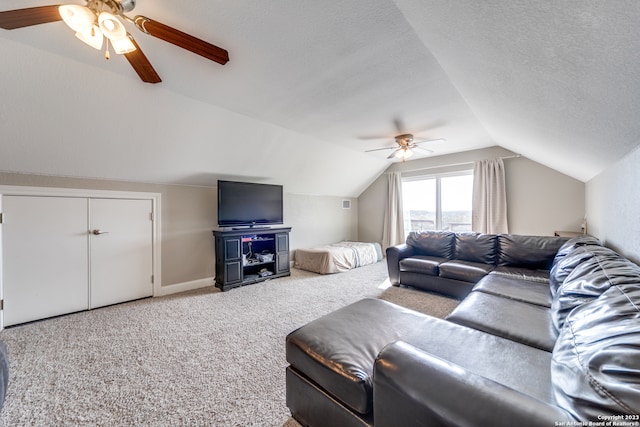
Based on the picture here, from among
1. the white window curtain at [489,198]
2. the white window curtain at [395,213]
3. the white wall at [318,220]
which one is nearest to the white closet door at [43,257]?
the white wall at [318,220]

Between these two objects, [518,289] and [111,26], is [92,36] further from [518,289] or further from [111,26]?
[518,289]

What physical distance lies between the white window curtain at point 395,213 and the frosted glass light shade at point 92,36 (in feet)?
17.6

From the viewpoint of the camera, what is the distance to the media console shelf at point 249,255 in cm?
358

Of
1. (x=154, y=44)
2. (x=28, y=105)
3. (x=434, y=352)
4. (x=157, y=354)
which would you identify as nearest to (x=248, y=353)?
(x=157, y=354)

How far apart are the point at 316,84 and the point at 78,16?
1.58 meters

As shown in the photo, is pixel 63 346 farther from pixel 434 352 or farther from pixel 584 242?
pixel 584 242

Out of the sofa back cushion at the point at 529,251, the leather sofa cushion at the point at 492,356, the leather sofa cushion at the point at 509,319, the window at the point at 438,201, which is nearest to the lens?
the leather sofa cushion at the point at 492,356

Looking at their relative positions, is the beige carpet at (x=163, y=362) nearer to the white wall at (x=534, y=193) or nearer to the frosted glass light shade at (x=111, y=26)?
the frosted glass light shade at (x=111, y=26)

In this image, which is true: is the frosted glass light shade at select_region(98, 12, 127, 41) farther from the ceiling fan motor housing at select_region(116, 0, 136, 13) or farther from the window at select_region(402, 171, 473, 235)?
the window at select_region(402, 171, 473, 235)

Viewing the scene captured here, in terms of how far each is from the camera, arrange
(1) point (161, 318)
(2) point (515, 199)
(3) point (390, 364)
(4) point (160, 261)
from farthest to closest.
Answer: (2) point (515, 199) → (4) point (160, 261) → (1) point (161, 318) → (3) point (390, 364)

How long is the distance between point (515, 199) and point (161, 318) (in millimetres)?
5791

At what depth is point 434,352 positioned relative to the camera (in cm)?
114

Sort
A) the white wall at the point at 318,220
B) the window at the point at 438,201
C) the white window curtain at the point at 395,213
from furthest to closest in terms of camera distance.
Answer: the white window curtain at the point at 395,213, the white wall at the point at 318,220, the window at the point at 438,201

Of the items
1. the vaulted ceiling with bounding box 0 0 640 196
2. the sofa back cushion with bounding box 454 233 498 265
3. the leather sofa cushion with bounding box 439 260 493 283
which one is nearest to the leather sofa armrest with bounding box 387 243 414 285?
the leather sofa cushion with bounding box 439 260 493 283
